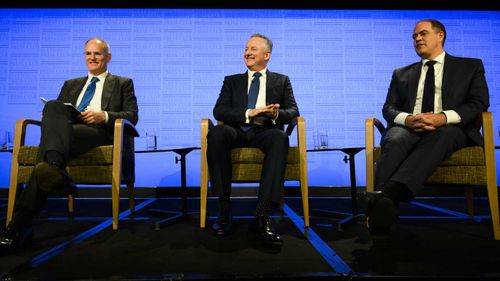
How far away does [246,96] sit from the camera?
2.43m

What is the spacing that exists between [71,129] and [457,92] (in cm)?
216

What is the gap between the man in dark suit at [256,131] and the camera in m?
1.87

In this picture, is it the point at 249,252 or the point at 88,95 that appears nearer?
the point at 249,252

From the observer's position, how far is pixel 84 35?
396 centimetres

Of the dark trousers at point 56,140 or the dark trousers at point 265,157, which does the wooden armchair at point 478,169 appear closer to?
the dark trousers at point 265,157

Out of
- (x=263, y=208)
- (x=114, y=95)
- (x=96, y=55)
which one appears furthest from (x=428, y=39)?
(x=96, y=55)

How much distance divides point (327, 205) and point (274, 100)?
4.57ft

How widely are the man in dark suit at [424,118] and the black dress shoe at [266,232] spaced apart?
0.44 m

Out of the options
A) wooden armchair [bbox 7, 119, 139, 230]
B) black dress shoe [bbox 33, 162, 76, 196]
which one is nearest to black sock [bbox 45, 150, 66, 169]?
black dress shoe [bbox 33, 162, 76, 196]

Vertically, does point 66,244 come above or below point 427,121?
below

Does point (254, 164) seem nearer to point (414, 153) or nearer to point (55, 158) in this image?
point (414, 153)

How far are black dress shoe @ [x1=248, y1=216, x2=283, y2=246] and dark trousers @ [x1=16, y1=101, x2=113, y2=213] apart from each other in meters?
1.00

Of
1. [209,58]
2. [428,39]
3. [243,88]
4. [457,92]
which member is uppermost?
[209,58]

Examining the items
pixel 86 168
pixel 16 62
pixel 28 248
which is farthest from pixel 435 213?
pixel 16 62
